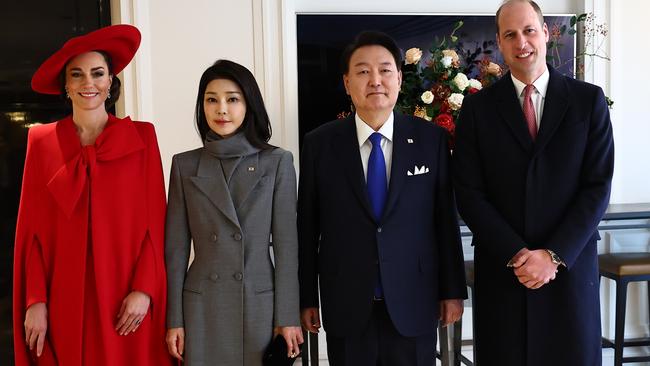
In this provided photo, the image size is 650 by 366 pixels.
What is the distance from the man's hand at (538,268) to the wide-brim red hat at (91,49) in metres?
1.38

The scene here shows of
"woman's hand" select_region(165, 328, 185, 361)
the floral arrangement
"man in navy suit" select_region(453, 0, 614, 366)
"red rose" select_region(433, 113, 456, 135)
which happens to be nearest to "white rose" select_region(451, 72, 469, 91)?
the floral arrangement

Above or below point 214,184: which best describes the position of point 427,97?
above

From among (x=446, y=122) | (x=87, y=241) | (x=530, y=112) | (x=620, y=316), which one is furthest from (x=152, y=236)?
(x=620, y=316)

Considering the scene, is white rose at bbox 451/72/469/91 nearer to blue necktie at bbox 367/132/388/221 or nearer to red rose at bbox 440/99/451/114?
red rose at bbox 440/99/451/114

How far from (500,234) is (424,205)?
0.24 m

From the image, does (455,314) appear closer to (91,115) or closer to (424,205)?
(424,205)

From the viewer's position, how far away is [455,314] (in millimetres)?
2039

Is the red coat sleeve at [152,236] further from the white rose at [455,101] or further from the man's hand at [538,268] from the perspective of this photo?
the white rose at [455,101]

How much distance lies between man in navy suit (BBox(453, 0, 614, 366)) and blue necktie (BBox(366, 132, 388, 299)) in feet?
0.84

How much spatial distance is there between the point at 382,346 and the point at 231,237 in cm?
56

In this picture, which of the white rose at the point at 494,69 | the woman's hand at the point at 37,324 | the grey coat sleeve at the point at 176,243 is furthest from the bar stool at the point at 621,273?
the woman's hand at the point at 37,324

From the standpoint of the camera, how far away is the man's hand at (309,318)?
2.05 m

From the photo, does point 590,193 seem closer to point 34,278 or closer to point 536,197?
point 536,197

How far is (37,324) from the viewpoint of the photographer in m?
1.84
